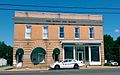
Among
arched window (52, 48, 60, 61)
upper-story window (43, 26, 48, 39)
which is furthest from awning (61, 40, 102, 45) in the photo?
upper-story window (43, 26, 48, 39)

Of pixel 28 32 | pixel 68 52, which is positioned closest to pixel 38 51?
pixel 28 32

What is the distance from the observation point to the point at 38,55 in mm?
45000

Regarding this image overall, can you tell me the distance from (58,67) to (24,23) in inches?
402

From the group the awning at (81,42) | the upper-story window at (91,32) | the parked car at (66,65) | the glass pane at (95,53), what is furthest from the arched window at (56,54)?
the upper-story window at (91,32)

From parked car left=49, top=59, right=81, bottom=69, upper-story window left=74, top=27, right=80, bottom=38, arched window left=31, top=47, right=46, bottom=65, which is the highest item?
upper-story window left=74, top=27, right=80, bottom=38

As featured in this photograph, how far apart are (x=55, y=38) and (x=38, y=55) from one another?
4.05m

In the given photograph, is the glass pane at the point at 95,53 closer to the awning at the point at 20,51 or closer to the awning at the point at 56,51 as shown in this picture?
the awning at the point at 56,51

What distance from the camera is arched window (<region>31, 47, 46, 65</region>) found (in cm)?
4481

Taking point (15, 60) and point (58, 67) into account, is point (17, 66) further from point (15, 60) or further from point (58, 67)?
point (58, 67)

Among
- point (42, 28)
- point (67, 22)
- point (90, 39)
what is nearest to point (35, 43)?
point (42, 28)

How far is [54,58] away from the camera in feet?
148

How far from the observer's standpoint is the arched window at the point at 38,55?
44812 millimetres

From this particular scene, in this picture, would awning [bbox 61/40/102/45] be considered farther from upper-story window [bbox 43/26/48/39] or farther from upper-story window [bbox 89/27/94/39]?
upper-story window [bbox 43/26/48/39]

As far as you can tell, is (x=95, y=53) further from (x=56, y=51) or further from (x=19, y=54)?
(x=19, y=54)
